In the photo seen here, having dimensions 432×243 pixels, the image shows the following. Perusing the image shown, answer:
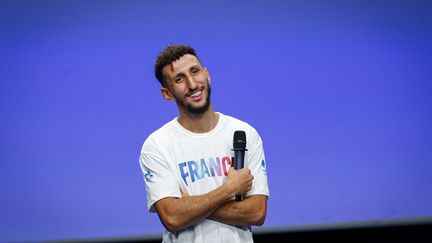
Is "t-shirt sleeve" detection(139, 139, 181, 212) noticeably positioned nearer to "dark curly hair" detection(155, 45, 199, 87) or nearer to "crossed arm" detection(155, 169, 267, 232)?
"crossed arm" detection(155, 169, 267, 232)

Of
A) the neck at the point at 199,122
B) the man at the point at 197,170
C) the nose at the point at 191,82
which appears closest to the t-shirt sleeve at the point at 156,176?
the man at the point at 197,170

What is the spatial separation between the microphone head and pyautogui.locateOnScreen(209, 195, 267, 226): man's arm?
213mm

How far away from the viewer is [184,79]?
8.04 feet

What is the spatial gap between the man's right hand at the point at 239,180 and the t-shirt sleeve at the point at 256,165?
0.21 feet

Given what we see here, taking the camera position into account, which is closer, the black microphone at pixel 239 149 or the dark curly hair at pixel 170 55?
the black microphone at pixel 239 149

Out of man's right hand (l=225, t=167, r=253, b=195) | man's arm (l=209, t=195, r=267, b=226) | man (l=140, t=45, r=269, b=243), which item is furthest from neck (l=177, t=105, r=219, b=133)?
man's arm (l=209, t=195, r=267, b=226)

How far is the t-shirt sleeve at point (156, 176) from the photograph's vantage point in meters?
2.33

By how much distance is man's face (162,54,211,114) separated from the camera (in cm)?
241

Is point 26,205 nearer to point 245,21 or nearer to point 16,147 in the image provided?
point 16,147

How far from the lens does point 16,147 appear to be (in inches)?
152

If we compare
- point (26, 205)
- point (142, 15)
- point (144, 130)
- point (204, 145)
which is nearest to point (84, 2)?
point (142, 15)

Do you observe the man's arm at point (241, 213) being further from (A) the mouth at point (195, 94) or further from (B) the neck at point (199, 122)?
(A) the mouth at point (195, 94)

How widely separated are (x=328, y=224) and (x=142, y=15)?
71.9 inches

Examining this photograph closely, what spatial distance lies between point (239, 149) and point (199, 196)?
23 centimetres
